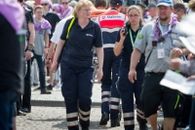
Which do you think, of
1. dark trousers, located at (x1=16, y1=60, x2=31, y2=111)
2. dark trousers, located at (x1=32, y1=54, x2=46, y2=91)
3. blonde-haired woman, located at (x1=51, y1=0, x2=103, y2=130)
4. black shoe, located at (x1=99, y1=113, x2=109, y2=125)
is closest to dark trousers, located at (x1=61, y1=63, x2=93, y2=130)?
blonde-haired woman, located at (x1=51, y1=0, x2=103, y2=130)

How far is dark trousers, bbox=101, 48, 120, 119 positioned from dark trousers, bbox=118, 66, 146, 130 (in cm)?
117

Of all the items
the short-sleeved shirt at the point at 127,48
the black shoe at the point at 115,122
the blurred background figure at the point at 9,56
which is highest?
the blurred background figure at the point at 9,56

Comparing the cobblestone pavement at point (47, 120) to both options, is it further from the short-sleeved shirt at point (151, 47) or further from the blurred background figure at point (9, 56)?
the blurred background figure at point (9, 56)

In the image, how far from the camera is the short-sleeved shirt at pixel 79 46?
1052 centimetres

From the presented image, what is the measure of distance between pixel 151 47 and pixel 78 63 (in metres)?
1.19

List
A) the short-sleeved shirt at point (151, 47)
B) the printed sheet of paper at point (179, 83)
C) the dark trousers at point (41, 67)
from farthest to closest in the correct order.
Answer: the dark trousers at point (41, 67) → the short-sleeved shirt at point (151, 47) → the printed sheet of paper at point (179, 83)

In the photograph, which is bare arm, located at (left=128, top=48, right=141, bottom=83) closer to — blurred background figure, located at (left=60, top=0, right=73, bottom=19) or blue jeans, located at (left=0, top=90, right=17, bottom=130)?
blue jeans, located at (left=0, top=90, right=17, bottom=130)

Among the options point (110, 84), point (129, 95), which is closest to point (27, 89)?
point (110, 84)

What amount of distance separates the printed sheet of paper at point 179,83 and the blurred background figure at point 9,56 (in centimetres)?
174

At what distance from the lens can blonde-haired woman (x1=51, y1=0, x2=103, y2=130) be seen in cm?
1047

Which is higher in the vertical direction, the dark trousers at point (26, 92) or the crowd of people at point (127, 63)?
the crowd of people at point (127, 63)

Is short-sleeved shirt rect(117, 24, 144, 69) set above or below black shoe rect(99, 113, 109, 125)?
above

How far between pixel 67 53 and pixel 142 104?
1.35 meters

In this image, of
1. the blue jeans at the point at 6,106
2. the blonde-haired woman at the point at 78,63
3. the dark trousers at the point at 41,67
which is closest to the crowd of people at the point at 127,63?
the blonde-haired woman at the point at 78,63
